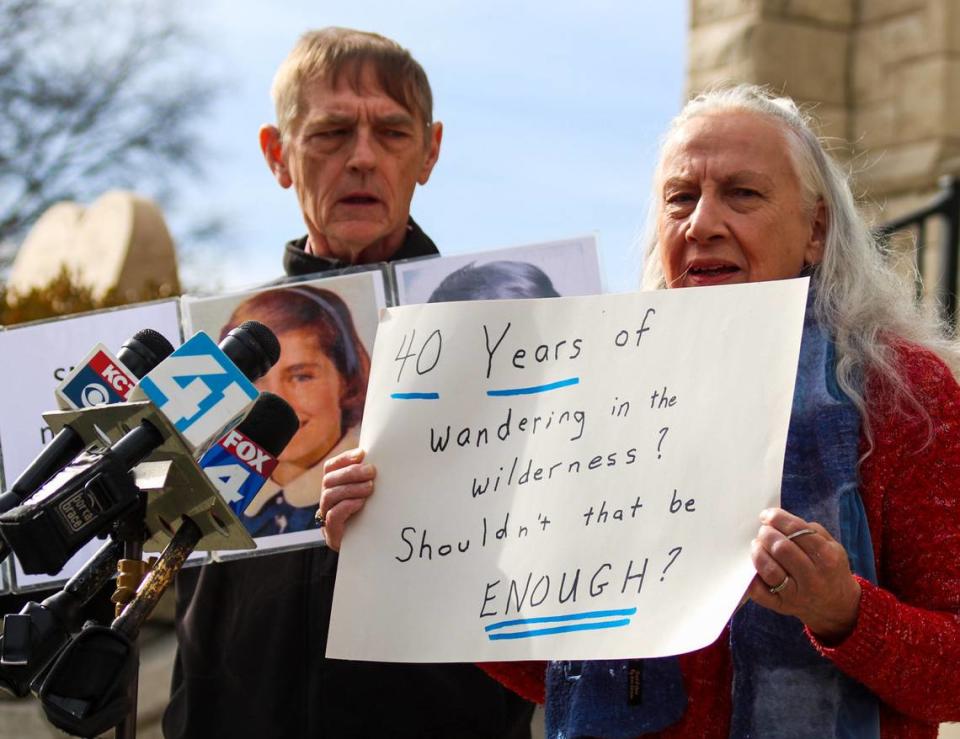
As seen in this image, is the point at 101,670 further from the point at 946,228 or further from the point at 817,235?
the point at 946,228

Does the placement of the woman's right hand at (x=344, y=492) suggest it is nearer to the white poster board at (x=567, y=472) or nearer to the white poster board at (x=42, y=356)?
the white poster board at (x=567, y=472)

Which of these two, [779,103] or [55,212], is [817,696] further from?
[55,212]

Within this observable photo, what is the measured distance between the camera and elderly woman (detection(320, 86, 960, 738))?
1.59 metres

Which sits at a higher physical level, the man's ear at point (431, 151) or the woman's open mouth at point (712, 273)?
the man's ear at point (431, 151)

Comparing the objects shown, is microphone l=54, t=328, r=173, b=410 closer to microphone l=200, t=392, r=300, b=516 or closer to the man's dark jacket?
microphone l=200, t=392, r=300, b=516

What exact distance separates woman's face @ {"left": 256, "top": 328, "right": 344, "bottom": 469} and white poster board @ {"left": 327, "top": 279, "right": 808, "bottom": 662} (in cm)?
51

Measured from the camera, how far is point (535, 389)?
6.04 ft

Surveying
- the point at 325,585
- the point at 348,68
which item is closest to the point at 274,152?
the point at 348,68

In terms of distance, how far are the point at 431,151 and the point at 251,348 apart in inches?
40.0

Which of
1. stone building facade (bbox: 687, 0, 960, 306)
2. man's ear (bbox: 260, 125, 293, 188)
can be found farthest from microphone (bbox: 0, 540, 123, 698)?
stone building facade (bbox: 687, 0, 960, 306)

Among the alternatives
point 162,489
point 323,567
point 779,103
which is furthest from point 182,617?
point 779,103

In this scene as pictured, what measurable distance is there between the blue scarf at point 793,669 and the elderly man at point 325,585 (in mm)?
541

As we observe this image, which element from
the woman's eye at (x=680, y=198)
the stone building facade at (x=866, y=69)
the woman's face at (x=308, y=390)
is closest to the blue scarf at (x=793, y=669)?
the woman's eye at (x=680, y=198)

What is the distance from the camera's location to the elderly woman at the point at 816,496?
1587 millimetres
